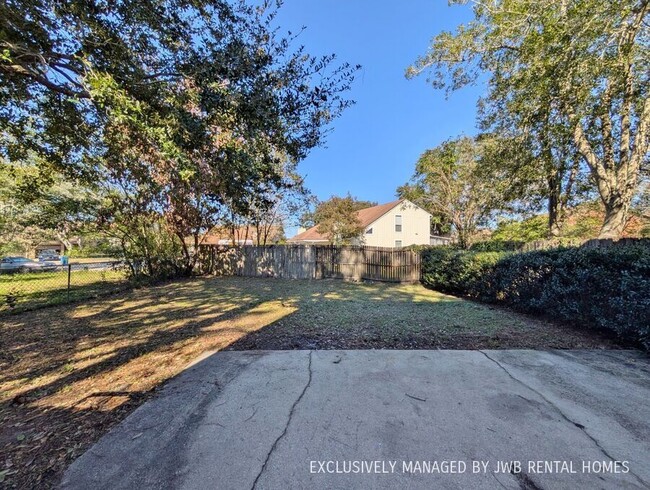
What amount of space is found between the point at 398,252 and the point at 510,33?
757cm

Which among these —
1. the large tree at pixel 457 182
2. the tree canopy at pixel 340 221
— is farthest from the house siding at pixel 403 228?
the large tree at pixel 457 182

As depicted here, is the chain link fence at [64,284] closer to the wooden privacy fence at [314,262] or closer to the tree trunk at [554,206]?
the wooden privacy fence at [314,262]

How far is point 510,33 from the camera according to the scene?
756cm

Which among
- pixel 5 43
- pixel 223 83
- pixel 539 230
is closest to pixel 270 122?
pixel 223 83

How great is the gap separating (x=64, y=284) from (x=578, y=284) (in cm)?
1417

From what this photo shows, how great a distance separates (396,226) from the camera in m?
27.6

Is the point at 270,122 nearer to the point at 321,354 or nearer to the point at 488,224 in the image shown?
the point at 321,354

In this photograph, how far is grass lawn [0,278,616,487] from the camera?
7.16 ft

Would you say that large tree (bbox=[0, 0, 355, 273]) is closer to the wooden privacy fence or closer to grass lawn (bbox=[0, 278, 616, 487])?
grass lawn (bbox=[0, 278, 616, 487])

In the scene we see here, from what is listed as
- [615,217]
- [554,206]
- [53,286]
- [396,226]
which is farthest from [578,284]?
[396,226]

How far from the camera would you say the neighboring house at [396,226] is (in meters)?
26.8

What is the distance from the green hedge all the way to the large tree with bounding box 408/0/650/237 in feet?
12.7

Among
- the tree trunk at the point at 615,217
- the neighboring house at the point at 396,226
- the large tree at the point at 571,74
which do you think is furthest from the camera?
the neighboring house at the point at 396,226

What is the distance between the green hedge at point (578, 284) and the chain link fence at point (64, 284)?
33.7ft
